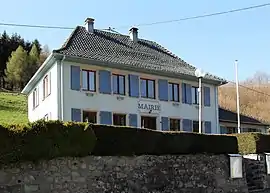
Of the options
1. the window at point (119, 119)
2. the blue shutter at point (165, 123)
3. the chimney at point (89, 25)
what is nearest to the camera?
the window at point (119, 119)

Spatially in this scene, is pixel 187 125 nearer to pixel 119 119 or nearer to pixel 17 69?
pixel 119 119

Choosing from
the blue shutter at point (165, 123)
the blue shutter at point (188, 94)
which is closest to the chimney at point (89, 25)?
the blue shutter at point (188, 94)

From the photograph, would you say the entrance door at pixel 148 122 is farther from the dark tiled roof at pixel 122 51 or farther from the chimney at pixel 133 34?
the chimney at pixel 133 34

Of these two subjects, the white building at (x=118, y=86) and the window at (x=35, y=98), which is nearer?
the white building at (x=118, y=86)

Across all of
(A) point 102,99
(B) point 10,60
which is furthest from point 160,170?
(B) point 10,60

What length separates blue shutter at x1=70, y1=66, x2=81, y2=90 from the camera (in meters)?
27.0

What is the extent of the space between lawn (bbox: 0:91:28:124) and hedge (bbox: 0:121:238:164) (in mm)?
26701

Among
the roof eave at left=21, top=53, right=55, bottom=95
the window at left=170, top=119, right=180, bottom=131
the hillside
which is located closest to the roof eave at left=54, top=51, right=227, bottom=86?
the roof eave at left=21, top=53, right=55, bottom=95

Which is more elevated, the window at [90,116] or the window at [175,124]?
the window at [90,116]

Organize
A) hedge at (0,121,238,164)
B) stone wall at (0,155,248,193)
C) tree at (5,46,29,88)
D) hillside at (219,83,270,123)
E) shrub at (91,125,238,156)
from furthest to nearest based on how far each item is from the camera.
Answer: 1. tree at (5,46,29,88)
2. hillside at (219,83,270,123)
3. shrub at (91,125,238,156)
4. stone wall at (0,155,248,193)
5. hedge at (0,121,238,164)

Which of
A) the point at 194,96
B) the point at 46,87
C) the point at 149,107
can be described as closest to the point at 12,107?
the point at 46,87

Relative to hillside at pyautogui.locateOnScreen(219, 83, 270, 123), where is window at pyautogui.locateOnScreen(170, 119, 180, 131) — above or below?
below

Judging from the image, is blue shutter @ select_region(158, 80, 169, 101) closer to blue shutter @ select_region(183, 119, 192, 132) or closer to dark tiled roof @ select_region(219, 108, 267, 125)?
blue shutter @ select_region(183, 119, 192, 132)

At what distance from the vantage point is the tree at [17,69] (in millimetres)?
65438
